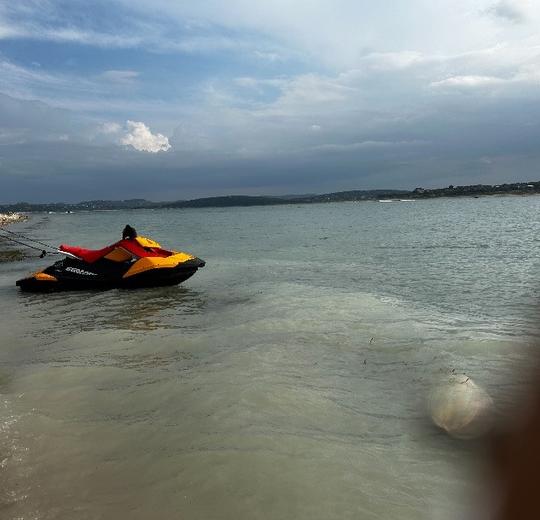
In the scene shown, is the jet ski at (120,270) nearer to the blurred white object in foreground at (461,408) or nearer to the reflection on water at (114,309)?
the reflection on water at (114,309)

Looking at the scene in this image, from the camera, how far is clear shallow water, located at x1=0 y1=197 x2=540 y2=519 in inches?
167

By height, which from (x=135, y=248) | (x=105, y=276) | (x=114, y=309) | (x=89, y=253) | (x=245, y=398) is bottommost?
(x=114, y=309)

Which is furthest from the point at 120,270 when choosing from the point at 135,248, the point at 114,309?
the point at 114,309

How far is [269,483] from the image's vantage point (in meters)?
4.39

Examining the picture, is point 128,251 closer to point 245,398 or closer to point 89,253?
point 89,253

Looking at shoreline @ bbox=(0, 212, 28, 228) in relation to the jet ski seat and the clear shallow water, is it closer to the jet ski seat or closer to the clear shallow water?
the jet ski seat

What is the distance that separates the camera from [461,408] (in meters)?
6.04

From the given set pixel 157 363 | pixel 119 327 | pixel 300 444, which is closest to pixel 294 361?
pixel 157 363

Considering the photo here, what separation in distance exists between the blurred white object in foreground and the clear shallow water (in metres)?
0.24

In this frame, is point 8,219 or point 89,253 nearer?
point 89,253

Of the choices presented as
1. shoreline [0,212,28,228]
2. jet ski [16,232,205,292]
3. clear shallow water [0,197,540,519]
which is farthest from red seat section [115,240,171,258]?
shoreline [0,212,28,228]

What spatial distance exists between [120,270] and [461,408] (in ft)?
39.1

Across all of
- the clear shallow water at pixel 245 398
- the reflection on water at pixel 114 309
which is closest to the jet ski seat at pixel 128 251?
the reflection on water at pixel 114 309

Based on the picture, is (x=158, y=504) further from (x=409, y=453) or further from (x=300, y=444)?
(x=409, y=453)
